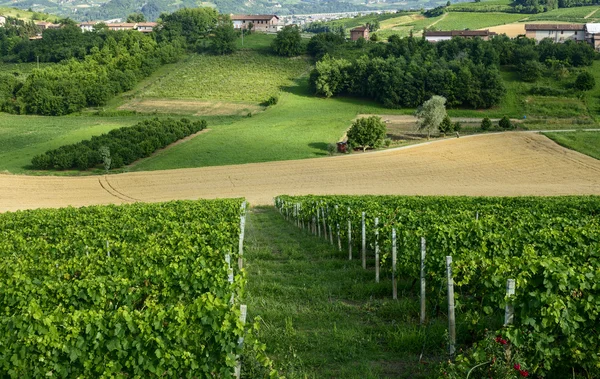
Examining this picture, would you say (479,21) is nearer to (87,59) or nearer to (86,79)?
(87,59)

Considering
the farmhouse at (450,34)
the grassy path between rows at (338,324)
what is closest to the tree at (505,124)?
the grassy path between rows at (338,324)

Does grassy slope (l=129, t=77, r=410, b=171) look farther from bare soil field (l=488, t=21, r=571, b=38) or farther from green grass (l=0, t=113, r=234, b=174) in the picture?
bare soil field (l=488, t=21, r=571, b=38)

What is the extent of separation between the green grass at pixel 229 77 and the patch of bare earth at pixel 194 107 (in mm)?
2907

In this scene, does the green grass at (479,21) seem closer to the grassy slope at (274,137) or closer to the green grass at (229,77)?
the green grass at (229,77)

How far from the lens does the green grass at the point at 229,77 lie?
107 m

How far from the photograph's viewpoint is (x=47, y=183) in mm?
53344

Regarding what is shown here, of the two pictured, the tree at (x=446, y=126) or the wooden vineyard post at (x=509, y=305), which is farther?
the tree at (x=446, y=126)

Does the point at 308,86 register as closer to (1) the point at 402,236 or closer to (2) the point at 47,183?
(2) the point at 47,183

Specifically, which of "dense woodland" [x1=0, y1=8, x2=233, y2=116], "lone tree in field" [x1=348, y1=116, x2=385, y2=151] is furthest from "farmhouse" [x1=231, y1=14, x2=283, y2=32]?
"lone tree in field" [x1=348, y1=116, x2=385, y2=151]

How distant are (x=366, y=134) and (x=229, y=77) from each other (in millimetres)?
56909

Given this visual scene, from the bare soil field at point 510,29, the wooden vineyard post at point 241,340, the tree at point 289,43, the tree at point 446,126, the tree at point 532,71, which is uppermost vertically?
the bare soil field at point 510,29

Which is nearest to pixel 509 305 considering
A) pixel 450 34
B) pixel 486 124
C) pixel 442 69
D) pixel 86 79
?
pixel 486 124

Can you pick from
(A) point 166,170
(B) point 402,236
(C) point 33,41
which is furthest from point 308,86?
(B) point 402,236

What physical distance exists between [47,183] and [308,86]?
6182 centimetres
